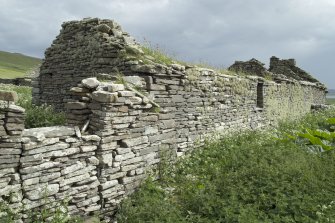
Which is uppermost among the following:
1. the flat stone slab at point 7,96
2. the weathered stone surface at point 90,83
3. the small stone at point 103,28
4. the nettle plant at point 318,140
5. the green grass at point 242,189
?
the small stone at point 103,28

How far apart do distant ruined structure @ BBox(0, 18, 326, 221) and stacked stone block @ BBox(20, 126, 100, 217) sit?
0.05 ft

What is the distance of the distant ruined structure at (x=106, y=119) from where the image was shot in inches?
197

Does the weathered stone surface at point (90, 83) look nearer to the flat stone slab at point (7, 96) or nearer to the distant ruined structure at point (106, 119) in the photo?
the distant ruined structure at point (106, 119)

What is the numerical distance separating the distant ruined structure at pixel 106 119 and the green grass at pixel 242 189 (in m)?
0.54

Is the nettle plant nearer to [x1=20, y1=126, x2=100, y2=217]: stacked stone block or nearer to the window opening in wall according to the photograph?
the window opening in wall

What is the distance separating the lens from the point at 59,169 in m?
5.40

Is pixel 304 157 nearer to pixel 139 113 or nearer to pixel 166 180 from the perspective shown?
pixel 166 180

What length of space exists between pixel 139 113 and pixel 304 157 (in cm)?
436

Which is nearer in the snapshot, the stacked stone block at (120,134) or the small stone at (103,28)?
the stacked stone block at (120,134)

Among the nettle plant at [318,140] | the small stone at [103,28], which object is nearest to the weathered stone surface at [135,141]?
the small stone at [103,28]

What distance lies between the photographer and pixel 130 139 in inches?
264

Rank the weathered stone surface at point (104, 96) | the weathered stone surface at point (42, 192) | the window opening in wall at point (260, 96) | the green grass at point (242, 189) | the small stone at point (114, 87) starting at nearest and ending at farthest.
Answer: the weathered stone surface at point (42, 192)
the green grass at point (242, 189)
the weathered stone surface at point (104, 96)
the small stone at point (114, 87)
the window opening in wall at point (260, 96)

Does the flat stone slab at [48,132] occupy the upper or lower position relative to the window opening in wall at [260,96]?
lower

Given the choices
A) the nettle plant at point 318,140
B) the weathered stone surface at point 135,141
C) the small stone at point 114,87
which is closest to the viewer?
the small stone at point 114,87
